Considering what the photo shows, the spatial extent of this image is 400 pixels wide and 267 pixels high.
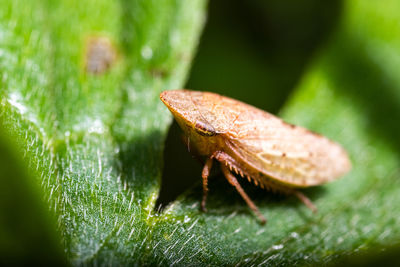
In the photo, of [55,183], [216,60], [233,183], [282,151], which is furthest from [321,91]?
[55,183]

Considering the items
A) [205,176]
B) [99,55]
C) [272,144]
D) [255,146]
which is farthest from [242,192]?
[99,55]

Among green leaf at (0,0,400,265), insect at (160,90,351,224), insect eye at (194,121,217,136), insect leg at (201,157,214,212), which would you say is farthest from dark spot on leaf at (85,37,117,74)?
insect leg at (201,157,214,212)

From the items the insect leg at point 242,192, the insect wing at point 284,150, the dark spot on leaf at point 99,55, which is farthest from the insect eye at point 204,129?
the dark spot on leaf at point 99,55

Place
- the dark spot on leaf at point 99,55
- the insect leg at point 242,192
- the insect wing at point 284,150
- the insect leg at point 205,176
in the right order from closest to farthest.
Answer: the insect leg at point 205,176, the insect leg at point 242,192, the dark spot on leaf at point 99,55, the insect wing at point 284,150

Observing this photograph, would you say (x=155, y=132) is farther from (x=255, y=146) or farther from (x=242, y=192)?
(x=255, y=146)

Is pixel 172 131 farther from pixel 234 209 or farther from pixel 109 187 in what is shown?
pixel 109 187

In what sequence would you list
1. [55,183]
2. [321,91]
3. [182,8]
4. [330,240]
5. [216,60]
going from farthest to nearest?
[216,60], [321,91], [182,8], [330,240], [55,183]

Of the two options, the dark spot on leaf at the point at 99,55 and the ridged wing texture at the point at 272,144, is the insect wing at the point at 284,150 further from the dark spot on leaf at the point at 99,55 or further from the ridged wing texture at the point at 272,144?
the dark spot on leaf at the point at 99,55
